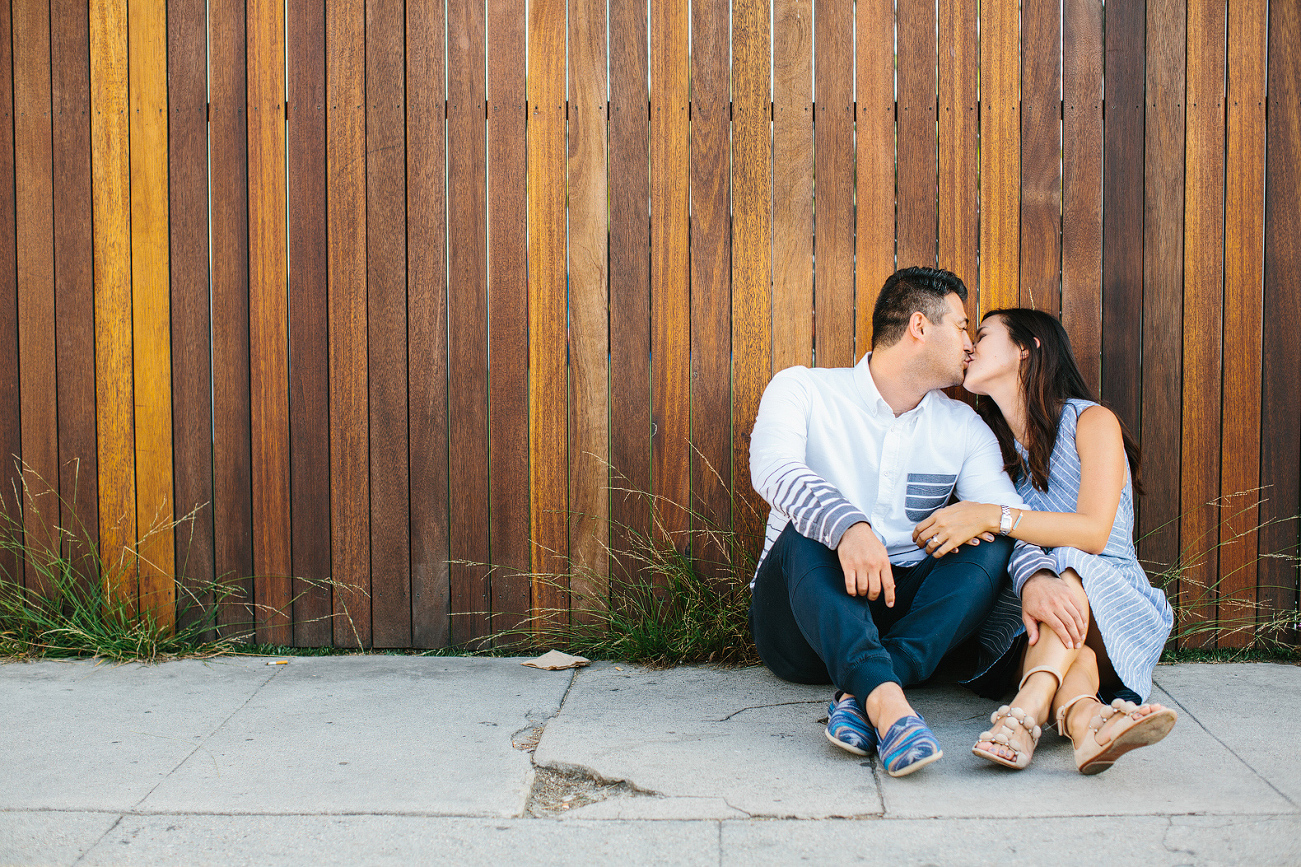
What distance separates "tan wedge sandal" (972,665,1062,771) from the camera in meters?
1.75

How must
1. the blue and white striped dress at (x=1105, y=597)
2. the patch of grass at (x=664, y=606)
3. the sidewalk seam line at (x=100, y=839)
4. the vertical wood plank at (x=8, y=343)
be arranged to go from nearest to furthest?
the sidewalk seam line at (x=100, y=839) < the blue and white striped dress at (x=1105, y=597) < the patch of grass at (x=664, y=606) < the vertical wood plank at (x=8, y=343)

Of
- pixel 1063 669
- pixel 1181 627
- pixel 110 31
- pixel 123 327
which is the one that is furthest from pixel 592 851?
pixel 110 31

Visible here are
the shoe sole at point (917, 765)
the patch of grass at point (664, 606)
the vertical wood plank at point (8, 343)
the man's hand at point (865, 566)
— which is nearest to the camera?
the shoe sole at point (917, 765)

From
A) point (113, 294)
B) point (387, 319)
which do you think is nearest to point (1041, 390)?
point (387, 319)

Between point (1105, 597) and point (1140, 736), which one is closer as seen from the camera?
point (1140, 736)

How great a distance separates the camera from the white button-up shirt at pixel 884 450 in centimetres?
237

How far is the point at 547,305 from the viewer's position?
2.76 meters

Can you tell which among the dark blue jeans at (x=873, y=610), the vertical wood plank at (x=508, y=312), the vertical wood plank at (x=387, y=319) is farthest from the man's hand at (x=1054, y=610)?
the vertical wood plank at (x=387, y=319)

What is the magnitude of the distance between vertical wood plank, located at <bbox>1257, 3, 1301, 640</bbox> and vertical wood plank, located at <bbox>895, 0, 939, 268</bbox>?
1.06m

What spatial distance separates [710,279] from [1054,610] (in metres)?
1.42

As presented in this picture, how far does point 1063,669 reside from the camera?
1.93m

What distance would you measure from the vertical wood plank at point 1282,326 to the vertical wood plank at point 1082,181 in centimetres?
54

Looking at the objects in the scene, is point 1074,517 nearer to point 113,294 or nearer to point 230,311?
point 230,311

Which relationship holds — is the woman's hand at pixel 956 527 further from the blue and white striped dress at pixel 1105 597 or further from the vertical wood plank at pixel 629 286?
the vertical wood plank at pixel 629 286
